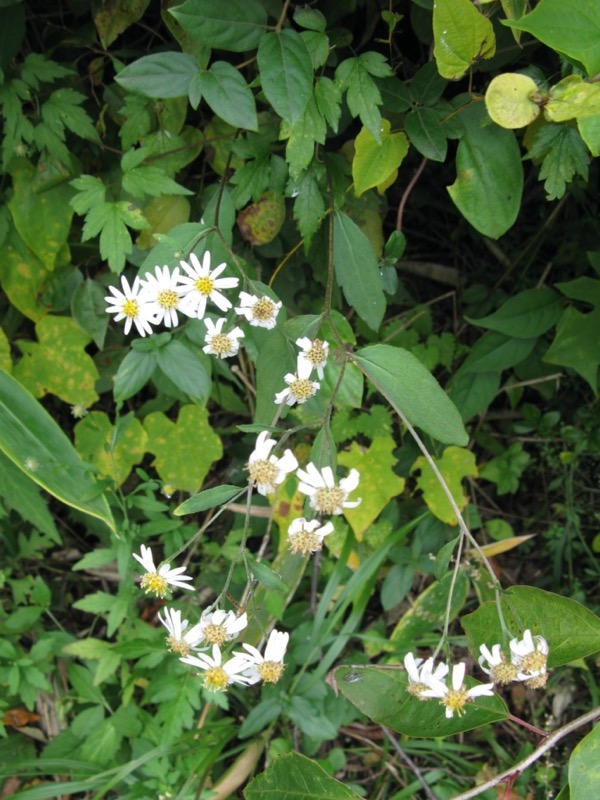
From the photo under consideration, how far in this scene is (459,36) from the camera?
3.85 ft

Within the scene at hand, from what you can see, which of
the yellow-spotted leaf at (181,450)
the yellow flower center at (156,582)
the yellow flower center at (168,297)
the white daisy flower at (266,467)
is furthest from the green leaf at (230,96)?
the yellow-spotted leaf at (181,450)

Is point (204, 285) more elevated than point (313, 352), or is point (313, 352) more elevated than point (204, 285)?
point (204, 285)

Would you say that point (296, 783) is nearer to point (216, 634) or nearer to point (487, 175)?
point (216, 634)

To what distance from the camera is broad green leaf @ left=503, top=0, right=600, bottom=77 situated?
39.0 inches

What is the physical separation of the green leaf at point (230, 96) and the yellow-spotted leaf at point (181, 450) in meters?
0.89

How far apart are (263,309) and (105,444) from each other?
2.73 feet

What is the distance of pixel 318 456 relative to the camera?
3.64 feet

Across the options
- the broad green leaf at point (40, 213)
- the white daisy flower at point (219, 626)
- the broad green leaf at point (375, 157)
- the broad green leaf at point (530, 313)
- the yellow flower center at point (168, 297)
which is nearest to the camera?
the white daisy flower at point (219, 626)

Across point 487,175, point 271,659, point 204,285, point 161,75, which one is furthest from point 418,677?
point 161,75

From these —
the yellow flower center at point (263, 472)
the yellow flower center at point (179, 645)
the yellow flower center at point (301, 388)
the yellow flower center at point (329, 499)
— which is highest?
the yellow flower center at point (301, 388)

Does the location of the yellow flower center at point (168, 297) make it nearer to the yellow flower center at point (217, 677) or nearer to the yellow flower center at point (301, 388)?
the yellow flower center at point (301, 388)

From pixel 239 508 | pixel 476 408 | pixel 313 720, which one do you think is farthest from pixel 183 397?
pixel 313 720

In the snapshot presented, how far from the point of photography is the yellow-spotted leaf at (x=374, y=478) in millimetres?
1832

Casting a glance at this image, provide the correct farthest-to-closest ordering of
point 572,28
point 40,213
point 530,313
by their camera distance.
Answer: point 530,313
point 40,213
point 572,28
